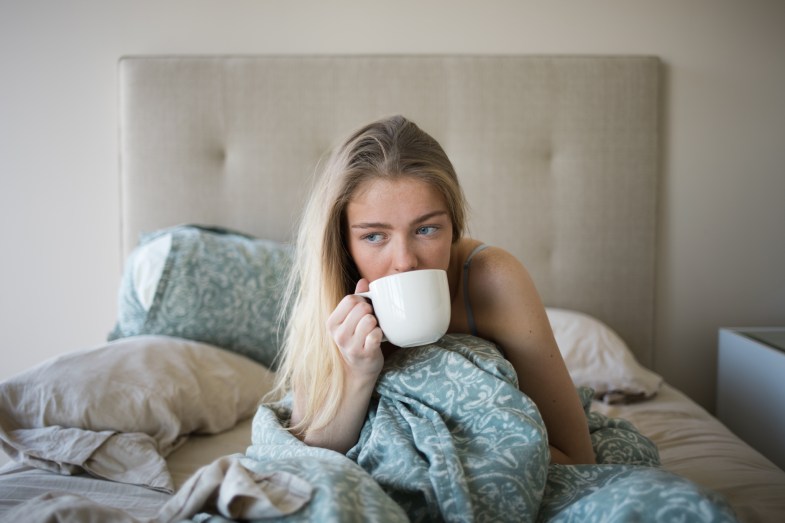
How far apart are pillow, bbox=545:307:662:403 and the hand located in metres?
0.87

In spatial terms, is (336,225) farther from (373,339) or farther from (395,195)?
(373,339)

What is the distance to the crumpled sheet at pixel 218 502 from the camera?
24.1 inches

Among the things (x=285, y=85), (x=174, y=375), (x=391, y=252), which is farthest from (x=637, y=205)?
(x=174, y=375)

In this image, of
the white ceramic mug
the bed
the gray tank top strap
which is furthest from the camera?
the bed

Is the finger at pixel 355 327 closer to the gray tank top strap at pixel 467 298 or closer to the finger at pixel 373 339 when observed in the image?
the finger at pixel 373 339

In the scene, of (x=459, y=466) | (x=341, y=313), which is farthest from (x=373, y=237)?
(x=459, y=466)

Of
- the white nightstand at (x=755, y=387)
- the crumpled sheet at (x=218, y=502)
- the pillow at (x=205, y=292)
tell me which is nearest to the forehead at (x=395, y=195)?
the crumpled sheet at (x=218, y=502)

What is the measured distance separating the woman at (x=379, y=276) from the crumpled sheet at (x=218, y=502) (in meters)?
0.22

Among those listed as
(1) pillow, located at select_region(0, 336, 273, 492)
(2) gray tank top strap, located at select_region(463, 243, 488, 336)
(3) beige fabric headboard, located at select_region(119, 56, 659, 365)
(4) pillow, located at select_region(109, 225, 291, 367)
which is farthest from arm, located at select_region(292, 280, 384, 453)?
(3) beige fabric headboard, located at select_region(119, 56, 659, 365)

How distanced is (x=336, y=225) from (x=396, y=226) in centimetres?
13

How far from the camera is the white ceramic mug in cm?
78

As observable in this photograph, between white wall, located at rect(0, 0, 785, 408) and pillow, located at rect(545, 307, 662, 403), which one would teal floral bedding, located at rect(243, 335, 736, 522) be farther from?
white wall, located at rect(0, 0, 785, 408)

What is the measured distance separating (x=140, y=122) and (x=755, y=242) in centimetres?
218

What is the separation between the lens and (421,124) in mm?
1979
